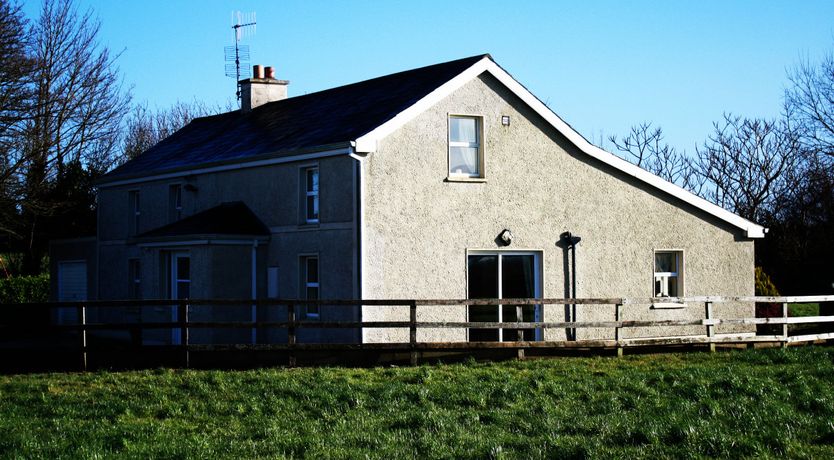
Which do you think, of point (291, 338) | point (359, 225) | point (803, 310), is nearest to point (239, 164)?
point (359, 225)

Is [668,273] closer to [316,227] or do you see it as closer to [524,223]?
[524,223]

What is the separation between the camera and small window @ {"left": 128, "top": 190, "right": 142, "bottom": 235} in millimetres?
31500

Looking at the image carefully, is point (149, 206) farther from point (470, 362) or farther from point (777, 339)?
point (777, 339)

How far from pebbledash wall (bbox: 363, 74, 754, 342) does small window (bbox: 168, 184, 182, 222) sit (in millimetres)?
8870

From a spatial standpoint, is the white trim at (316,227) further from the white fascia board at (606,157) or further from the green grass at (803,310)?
the green grass at (803,310)

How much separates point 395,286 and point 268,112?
10.4m

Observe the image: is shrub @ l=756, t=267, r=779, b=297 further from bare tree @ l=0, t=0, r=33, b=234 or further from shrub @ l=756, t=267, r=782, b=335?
bare tree @ l=0, t=0, r=33, b=234

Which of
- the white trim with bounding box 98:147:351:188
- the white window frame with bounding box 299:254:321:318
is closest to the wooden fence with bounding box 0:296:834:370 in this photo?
the white window frame with bounding box 299:254:321:318

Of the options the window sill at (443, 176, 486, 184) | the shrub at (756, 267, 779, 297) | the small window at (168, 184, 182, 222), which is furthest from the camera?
the shrub at (756, 267, 779, 297)

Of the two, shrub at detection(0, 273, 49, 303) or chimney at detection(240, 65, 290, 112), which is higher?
chimney at detection(240, 65, 290, 112)

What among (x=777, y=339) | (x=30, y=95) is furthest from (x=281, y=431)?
(x=30, y=95)

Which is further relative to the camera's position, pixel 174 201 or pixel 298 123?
pixel 174 201

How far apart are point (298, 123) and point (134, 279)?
7.92 m

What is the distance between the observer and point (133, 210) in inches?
1255
